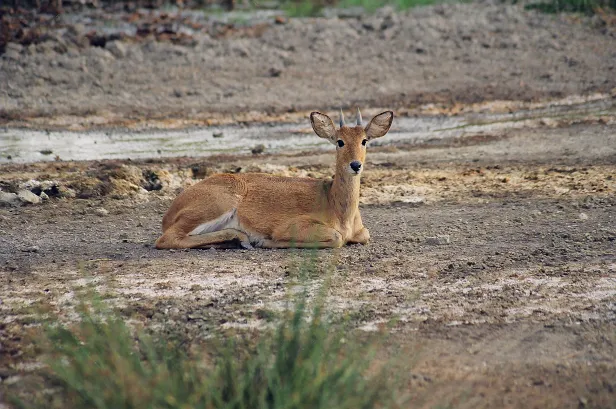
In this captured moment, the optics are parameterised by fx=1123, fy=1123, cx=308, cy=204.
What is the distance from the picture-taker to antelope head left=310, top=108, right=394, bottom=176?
390 inches

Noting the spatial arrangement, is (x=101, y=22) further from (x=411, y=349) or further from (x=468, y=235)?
(x=411, y=349)

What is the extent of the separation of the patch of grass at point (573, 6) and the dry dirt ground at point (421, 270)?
9.17 meters

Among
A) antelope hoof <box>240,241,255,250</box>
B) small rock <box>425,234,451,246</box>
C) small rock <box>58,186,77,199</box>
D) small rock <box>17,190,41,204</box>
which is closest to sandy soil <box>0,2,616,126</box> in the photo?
small rock <box>58,186,77,199</box>

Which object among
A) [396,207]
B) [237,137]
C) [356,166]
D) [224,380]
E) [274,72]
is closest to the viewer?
[224,380]

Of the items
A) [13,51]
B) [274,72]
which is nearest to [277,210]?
[274,72]

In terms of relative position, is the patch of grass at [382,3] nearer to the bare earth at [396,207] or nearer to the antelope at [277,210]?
the bare earth at [396,207]

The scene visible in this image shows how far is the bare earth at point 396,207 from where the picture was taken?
7.20 m

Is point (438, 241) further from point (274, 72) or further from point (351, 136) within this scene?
point (274, 72)

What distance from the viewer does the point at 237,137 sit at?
53.4 ft

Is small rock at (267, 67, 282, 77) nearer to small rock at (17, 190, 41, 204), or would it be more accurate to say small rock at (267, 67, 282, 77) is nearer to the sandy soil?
the sandy soil

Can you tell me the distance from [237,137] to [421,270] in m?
7.72

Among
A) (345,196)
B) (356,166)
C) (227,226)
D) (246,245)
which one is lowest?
(246,245)

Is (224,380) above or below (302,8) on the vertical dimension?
below

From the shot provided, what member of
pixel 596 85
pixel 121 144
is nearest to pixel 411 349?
pixel 121 144
